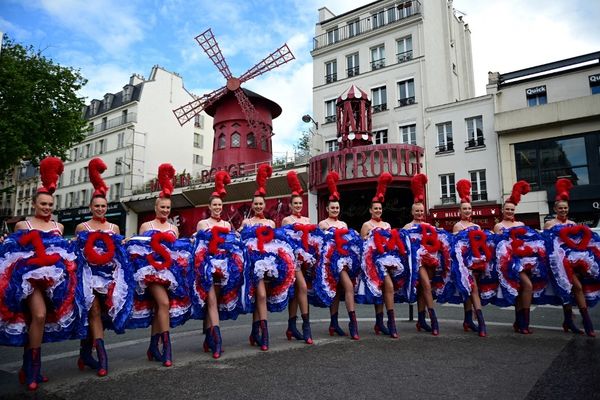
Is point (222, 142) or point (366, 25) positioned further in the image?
point (222, 142)

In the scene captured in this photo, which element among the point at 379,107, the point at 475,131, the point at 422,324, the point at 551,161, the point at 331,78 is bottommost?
the point at 422,324

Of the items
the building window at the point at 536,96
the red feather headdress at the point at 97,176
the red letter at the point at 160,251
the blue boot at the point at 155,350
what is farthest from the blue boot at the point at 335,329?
the building window at the point at 536,96

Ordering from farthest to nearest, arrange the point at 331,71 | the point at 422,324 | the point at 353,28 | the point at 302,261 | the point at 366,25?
the point at 331,71 → the point at 353,28 → the point at 366,25 → the point at 422,324 → the point at 302,261

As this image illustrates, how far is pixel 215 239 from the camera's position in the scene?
18.1 ft

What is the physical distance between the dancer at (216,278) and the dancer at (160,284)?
175mm

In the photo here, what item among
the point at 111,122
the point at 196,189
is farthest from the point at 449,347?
the point at 111,122

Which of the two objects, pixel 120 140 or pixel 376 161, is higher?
pixel 120 140

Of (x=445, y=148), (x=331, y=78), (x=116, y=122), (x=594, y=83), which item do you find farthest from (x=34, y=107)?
(x=594, y=83)

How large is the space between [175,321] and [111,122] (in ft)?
135

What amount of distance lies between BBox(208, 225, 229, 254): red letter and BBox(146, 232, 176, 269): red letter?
0.55m

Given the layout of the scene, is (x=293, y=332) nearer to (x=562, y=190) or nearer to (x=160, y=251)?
(x=160, y=251)

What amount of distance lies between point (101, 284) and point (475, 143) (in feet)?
66.8

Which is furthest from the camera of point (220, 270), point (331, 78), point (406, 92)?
point (331, 78)

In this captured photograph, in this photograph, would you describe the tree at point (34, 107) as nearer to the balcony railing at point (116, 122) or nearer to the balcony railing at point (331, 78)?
the balcony railing at point (331, 78)
